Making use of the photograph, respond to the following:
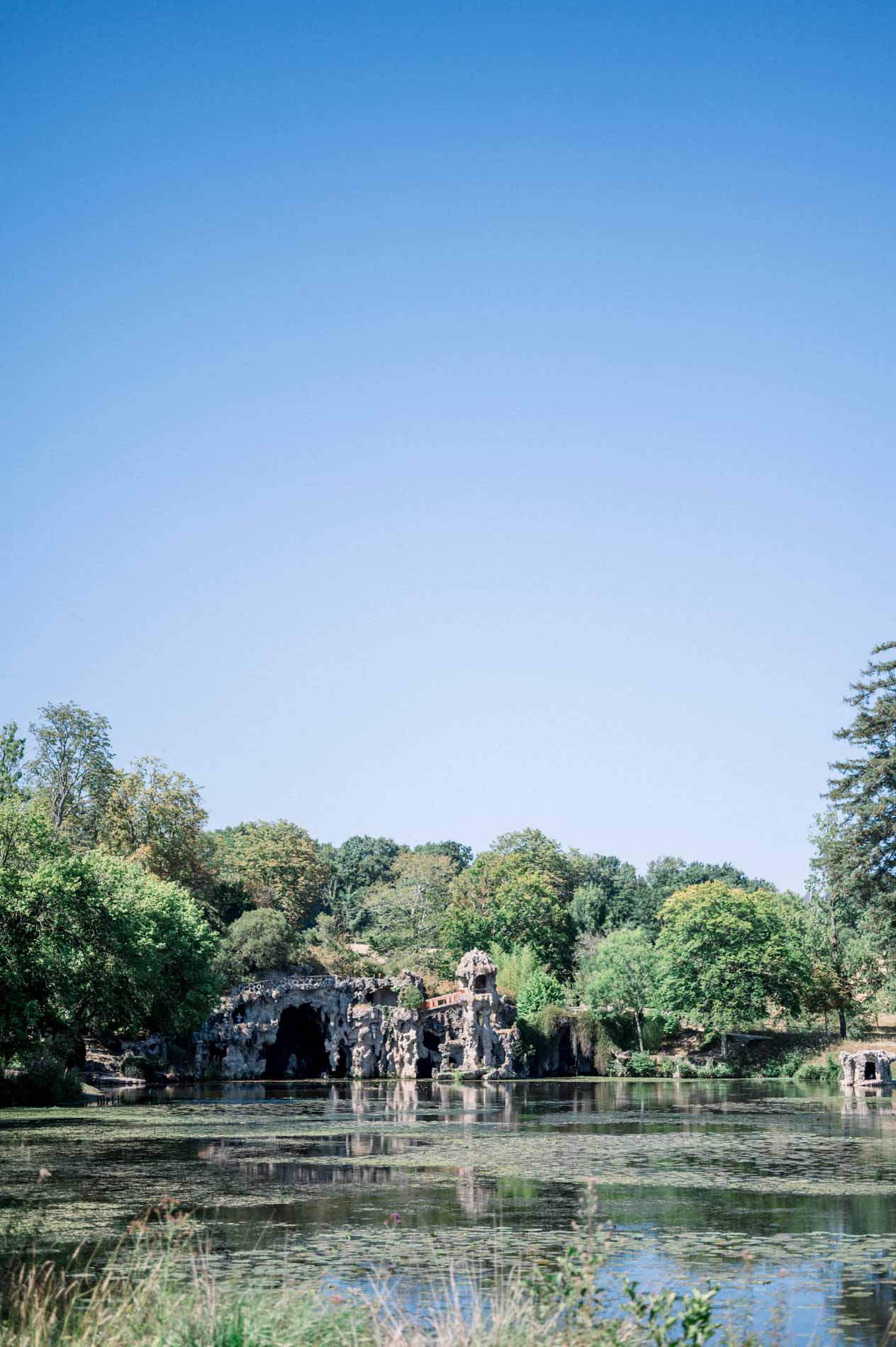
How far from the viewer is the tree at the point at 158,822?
8038 cm

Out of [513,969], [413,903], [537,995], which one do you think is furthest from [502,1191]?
[413,903]

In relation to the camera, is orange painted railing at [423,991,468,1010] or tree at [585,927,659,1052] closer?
orange painted railing at [423,991,468,1010]

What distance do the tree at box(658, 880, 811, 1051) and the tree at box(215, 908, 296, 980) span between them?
89.5 ft

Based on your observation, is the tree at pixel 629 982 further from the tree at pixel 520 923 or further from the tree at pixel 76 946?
the tree at pixel 76 946

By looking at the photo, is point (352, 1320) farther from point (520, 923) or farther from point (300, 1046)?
point (520, 923)

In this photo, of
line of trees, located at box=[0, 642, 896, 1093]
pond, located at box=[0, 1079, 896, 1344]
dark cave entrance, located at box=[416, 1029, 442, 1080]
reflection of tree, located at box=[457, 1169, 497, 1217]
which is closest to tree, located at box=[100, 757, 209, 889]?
line of trees, located at box=[0, 642, 896, 1093]

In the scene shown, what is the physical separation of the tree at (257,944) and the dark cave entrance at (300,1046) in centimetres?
394

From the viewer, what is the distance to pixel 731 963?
7456 cm

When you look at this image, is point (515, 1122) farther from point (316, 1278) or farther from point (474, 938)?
point (474, 938)

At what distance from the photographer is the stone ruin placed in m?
61.7

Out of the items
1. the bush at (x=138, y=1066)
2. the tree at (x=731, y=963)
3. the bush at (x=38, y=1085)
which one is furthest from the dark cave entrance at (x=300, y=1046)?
the bush at (x=38, y=1085)

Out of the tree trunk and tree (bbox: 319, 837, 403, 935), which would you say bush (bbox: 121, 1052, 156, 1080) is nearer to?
the tree trunk

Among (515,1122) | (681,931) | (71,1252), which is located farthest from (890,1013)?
(71,1252)

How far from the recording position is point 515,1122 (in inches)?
1494
